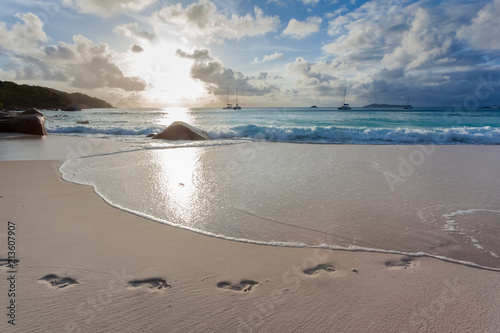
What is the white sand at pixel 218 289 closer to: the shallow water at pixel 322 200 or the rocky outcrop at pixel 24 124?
the shallow water at pixel 322 200

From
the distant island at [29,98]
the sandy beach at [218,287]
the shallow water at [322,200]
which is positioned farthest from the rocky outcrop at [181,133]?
the distant island at [29,98]

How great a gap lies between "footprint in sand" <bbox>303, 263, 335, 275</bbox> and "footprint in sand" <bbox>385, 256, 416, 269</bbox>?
1.51 ft

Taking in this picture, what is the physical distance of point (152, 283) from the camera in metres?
1.79

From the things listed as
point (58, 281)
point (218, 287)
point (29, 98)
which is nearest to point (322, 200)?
point (218, 287)

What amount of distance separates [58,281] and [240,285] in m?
1.31

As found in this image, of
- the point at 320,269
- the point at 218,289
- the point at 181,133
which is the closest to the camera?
the point at 218,289

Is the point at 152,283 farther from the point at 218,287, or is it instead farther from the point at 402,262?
the point at 402,262

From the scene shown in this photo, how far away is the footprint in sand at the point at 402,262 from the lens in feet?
6.64

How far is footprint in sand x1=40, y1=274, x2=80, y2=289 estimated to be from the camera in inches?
69.2

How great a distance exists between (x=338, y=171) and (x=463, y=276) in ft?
11.4

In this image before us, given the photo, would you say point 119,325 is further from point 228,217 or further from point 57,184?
point 57,184

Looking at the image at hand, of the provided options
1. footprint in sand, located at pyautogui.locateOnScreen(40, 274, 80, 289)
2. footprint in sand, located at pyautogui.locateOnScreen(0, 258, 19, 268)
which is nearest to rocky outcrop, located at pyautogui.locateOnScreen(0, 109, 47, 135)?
footprint in sand, located at pyautogui.locateOnScreen(0, 258, 19, 268)

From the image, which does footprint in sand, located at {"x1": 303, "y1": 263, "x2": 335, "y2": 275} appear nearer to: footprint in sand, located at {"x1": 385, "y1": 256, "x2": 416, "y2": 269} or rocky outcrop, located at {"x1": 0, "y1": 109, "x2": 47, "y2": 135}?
footprint in sand, located at {"x1": 385, "y1": 256, "x2": 416, "y2": 269}

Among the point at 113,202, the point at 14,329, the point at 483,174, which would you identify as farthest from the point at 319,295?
the point at 483,174
